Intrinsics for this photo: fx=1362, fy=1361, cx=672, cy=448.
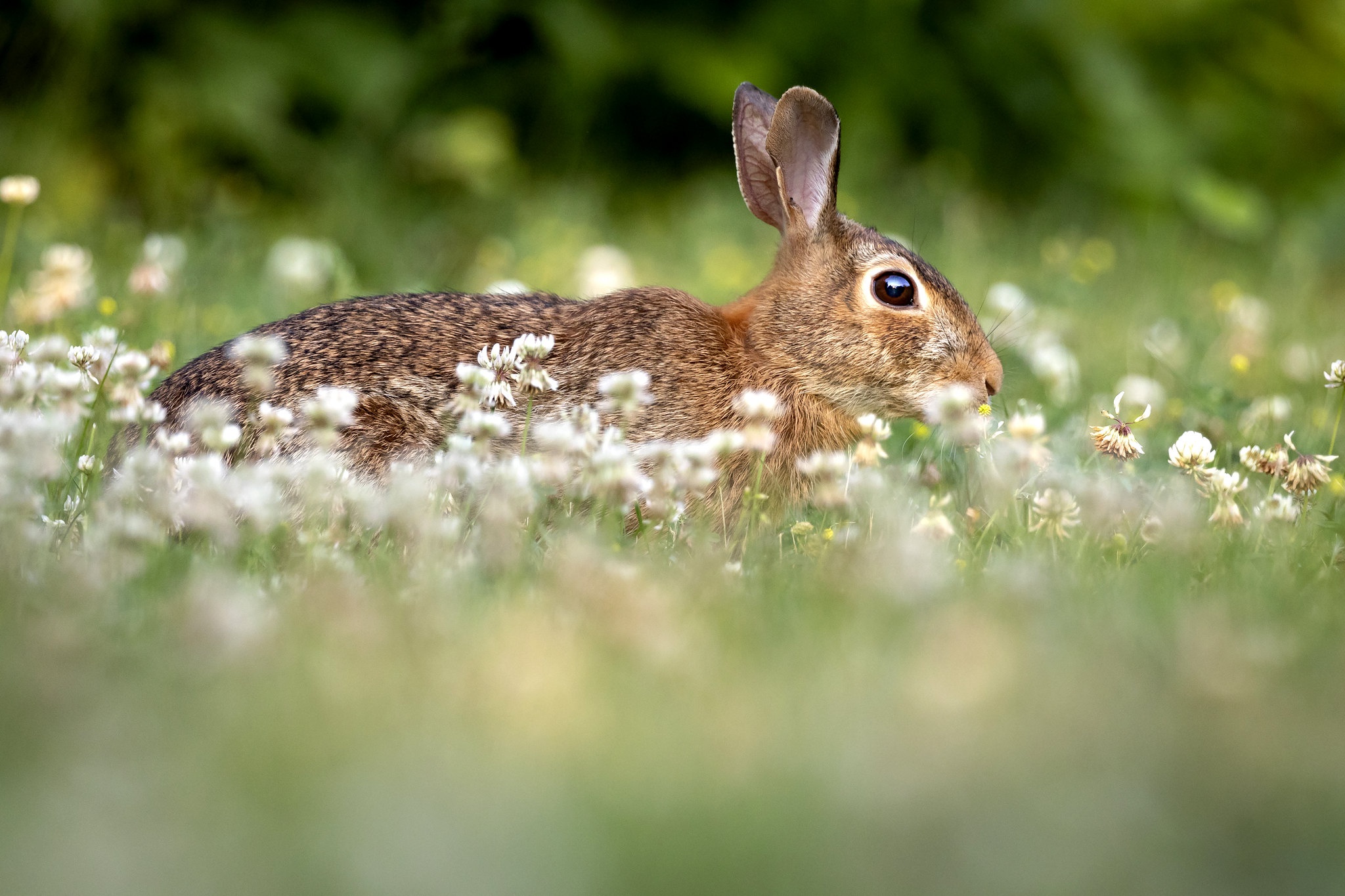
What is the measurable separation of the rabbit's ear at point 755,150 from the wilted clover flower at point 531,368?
4.78ft

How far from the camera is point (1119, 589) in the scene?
3.31m

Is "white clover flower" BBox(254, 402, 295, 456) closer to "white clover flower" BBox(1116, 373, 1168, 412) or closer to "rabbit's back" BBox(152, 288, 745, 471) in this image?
"rabbit's back" BBox(152, 288, 745, 471)

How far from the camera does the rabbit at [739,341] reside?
438 centimetres

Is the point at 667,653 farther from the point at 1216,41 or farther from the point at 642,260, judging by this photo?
the point at 1216,41

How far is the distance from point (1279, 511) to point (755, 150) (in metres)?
2.30

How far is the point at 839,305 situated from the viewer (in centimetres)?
486

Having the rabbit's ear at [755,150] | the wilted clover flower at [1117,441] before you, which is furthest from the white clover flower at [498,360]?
the wilted clover flower at [1117,441]

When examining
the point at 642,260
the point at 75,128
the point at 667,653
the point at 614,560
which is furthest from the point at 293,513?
the point at 75,128

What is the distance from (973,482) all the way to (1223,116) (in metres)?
6.68

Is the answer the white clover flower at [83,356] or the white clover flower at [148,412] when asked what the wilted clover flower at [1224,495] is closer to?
the white clover flower at [148,412]

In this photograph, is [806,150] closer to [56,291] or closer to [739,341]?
[739,341]

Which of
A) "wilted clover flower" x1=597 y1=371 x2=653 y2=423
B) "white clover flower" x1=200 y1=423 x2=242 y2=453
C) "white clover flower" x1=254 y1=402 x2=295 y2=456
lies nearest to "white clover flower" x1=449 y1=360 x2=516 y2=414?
"wilted clover flower" x1=597 y1=371 x2=653 y2=423

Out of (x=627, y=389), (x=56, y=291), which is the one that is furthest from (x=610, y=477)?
(x=56, y=291)

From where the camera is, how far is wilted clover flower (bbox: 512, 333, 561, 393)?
151 inches
